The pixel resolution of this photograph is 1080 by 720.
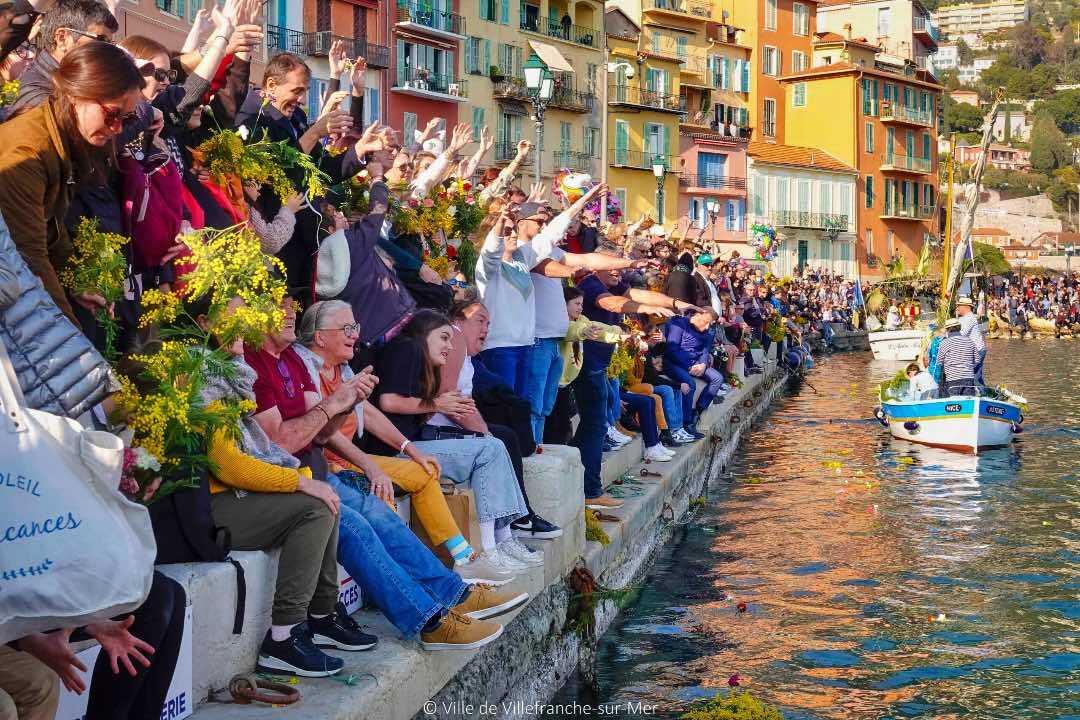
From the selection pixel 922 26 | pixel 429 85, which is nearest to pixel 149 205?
pixel 429 85

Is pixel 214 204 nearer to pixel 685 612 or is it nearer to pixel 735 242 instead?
pixel 685 612

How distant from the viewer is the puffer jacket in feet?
13.4

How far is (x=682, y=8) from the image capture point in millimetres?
70938

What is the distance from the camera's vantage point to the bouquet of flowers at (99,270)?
5.09 m

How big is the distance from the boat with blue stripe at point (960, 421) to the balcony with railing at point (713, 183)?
4775cm

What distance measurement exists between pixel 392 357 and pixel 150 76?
7.67ft

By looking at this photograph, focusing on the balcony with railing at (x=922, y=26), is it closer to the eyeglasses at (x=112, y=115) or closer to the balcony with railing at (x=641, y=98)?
the balcony with railing at (x=641, y=98)


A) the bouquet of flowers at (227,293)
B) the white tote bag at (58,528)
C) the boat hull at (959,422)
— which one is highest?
the bouquet of flowers at (227,293)

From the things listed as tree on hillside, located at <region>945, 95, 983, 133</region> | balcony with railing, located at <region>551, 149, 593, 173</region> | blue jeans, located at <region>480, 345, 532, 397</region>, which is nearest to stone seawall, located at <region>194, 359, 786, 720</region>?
blue jeans, located at <region>480, 345, 532, 397</region>

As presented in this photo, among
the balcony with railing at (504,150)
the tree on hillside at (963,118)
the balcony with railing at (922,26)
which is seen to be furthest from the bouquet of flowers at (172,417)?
the tree on hillside at (963,118)

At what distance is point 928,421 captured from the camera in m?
21.5

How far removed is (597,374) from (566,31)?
50.1 meters

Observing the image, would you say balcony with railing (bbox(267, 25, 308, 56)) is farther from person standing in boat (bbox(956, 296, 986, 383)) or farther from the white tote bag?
the white tote bag

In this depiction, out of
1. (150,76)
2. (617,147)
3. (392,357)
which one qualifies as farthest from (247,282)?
(617,147)
